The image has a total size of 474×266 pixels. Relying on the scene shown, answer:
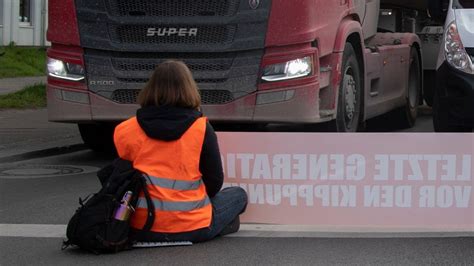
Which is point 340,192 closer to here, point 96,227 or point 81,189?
point 96,227

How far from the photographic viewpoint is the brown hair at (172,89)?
19.2 feet

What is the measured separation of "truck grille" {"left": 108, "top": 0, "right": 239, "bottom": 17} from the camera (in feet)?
29.5

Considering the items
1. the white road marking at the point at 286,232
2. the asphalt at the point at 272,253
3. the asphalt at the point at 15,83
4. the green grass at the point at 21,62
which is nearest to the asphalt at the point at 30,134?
the asphalt at the point at 15,83

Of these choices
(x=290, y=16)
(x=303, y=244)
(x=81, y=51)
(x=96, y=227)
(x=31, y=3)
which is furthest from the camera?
(x=31, y=3)

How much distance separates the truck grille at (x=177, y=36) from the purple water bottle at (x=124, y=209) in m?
3.64

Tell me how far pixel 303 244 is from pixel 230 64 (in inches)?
133

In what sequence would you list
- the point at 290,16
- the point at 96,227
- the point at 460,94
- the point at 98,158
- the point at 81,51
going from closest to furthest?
the point at 96,227 < the point at 460,94 < the point at 290,16 < the point at 81,51 < the point at 98,158

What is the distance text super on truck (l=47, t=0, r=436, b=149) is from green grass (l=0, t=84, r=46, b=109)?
7154mm

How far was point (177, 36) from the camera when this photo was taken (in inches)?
359

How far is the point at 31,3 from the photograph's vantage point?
32.3m

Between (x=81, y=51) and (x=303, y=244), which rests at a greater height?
(x=81, y=51)

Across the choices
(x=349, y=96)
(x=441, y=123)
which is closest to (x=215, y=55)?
(x=349, y=96)

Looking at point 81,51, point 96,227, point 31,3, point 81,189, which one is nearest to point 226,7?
point 81,51

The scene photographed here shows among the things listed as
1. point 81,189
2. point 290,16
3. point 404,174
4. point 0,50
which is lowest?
point 0,50
